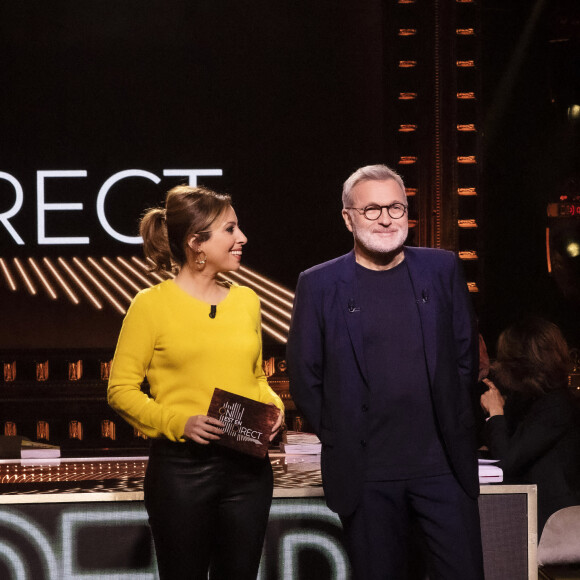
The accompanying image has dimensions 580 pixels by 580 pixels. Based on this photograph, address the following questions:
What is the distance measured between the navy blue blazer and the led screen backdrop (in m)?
3.86

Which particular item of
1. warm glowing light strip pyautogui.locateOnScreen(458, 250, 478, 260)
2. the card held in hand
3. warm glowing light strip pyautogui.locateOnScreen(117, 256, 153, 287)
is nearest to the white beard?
the card held in hand

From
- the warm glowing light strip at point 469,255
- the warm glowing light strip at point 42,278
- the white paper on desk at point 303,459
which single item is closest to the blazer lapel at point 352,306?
the white paper on desk at point 303,459

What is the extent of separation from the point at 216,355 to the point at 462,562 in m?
0.72

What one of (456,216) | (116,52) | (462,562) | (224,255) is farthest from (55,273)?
(462,562)

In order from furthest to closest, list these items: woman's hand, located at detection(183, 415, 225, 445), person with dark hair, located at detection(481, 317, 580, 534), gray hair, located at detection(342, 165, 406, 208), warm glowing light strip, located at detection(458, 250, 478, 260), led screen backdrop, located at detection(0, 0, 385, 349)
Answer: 1. led screen backdrop, located at detection(0, 0, 385, 349)
2. warm glowing light strip, located at detection(458, 250, 478, 260)
3. person with dark hair, located at detection(481, 317, 580, 534)
4. gray hair, located at detection(342, 165, 406, 208)
5. woman's hand, located at detection(183, 415, 225, 445)

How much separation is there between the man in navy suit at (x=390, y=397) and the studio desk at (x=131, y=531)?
560 millimetres

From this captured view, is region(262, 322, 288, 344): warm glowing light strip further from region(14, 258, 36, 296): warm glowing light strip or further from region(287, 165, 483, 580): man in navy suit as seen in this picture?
region(287, 165, 483, 580): man in navy suit

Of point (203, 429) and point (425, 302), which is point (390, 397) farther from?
point (203, 429)

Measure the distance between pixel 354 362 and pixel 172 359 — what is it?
421 millimetres

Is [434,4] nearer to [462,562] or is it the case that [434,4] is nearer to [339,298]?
[339,298]

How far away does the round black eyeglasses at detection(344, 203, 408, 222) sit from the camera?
2035 mm

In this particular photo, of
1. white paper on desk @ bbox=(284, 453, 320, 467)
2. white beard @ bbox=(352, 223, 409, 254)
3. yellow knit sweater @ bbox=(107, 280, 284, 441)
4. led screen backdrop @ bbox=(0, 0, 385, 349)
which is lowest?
white paper on desk @ bbox=(284, 453, 320, 467)

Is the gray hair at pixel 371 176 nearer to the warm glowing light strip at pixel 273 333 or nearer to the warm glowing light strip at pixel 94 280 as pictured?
the warm glowing light strip at pixel 273 333

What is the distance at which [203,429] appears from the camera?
6.40 feet
